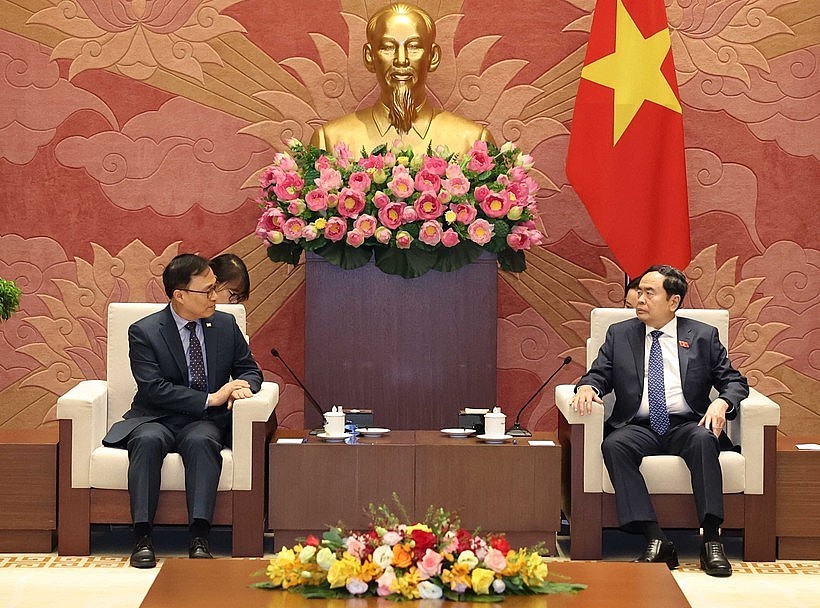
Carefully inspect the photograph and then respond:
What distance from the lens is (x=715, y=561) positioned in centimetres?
491

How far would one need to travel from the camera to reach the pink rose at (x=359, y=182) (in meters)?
5.48

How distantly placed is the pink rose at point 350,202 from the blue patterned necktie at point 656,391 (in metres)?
1.35

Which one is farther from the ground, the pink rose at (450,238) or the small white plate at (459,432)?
the pink rose at (450,238)

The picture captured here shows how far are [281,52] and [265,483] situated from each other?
2.51m

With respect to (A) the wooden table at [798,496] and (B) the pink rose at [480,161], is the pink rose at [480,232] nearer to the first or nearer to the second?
(B) the pink rose at [480,161]

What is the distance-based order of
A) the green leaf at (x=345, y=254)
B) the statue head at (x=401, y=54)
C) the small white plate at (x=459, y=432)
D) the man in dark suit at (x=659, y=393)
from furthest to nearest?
1. the statue head at (x=401, y=54)
2. the green leaf at (x=345, y=254)
3. the small white plate at (x=459, y=432)
4. the man in dark suit at (x=659, y=393)

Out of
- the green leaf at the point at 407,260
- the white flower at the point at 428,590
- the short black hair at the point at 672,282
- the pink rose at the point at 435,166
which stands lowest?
the white flower at the point at 428,590

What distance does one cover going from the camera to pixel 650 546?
16.3 ft

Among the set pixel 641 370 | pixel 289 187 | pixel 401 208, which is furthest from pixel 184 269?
pixel 641 370

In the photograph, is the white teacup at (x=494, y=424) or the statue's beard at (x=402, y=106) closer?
the white teacup at (x=494, y=424)

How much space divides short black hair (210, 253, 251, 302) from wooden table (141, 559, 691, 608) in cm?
244

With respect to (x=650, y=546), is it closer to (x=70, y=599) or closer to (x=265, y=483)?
(x=265, y=483)

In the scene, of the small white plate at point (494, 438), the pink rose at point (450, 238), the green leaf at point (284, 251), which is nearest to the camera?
the small white plate at point (494, 438)

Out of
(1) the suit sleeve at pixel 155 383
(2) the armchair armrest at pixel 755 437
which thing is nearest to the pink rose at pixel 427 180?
(1) the suit sleeve at pixel 155 383
